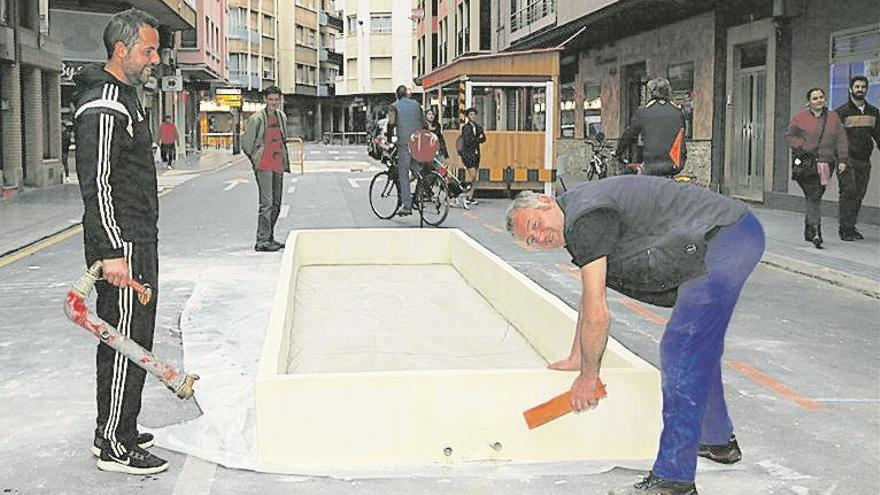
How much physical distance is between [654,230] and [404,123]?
12.1m

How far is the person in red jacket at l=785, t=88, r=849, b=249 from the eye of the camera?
507 inches

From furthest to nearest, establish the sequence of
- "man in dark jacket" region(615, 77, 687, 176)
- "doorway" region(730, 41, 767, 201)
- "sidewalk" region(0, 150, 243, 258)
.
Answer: "doorway" region(730, 41, 767, 201)
"sidewalk" region(0, 150, 243, 258)
"man in dark jacket" region(615, 77, 687, 176)

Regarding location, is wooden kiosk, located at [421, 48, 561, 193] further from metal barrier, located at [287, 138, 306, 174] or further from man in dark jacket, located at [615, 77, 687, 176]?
man in dark jacket, located at [615, 77, 687, 176]

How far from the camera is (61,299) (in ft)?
32.4

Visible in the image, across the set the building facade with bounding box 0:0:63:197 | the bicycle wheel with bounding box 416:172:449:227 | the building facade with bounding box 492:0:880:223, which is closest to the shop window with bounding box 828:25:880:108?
the building facade with bounding box 492:0:880:223

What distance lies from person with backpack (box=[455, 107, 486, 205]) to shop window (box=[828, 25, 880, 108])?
634cm

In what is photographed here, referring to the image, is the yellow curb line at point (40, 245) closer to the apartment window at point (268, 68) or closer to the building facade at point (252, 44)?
the building facade at point (252, 44)

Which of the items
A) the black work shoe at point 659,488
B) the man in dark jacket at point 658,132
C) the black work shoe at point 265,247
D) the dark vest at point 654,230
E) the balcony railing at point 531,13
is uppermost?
the balcony railing at point 531,13

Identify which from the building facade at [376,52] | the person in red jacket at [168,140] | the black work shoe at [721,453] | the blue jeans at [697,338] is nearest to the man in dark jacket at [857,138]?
the black work shoe at [721,453]

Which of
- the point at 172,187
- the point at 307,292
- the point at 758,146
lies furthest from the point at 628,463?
the point at 172,187

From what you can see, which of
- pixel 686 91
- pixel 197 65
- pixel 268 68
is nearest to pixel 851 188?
pixel 686 91

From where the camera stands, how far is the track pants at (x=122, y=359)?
16.2 ft

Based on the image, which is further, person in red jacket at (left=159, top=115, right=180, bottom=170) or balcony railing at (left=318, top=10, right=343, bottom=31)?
balcony railing at (left=318, top=10, right=343, bottom=31)

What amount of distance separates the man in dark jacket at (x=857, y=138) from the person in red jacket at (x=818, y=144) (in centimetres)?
25
